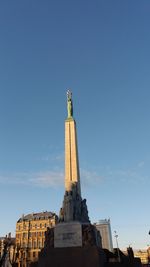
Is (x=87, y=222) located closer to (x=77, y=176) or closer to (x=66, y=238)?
(x=66, y=238)

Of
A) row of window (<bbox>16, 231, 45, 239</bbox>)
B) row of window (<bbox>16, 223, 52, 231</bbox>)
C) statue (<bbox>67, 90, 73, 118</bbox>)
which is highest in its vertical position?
statue (<bbox>67, 90, 73, 118</bbox>)

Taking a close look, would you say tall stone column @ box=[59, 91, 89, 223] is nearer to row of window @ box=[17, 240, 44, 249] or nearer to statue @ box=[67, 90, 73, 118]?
statue @ box=[67, 90, 73, 118]

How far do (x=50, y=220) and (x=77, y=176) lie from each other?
50.8 metres

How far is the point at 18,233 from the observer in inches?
3184

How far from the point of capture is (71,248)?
27297 mm

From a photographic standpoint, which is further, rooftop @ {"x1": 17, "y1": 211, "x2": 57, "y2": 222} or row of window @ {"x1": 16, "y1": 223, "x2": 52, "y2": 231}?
rooftop @ {"x1": 17, "y1": 211, "x2": 57, "y2": 222}

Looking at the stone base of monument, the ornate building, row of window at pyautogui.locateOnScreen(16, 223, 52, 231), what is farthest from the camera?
row of window at pyautogui.locateOnScreen(16, 223, 52, 231)

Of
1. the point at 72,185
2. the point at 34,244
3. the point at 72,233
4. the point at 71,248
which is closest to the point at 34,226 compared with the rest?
the point at 34,244

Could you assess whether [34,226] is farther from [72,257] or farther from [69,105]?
[72,257]

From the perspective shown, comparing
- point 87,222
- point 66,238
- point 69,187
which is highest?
point 69,187

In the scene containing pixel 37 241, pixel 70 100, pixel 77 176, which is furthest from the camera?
pixel 37 241

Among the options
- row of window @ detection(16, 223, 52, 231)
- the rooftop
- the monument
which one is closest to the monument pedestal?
the monument

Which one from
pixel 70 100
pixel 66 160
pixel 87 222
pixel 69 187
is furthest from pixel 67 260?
pixel 70 100

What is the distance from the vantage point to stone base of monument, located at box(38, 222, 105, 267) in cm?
2589
